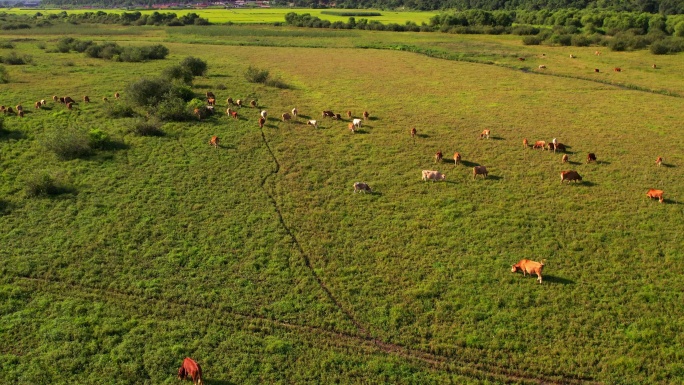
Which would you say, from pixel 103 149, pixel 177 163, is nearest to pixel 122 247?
pixel 177 163

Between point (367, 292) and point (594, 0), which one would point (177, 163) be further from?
point (594, 0)

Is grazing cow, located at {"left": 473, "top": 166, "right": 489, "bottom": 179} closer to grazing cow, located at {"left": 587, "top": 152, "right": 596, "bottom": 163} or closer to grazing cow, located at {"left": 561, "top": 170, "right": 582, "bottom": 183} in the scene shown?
grazing cow, located at {"left": 561, "top": 170, "right": 582, "bottom": 183}

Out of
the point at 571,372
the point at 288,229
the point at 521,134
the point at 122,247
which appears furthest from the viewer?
the point at 521,134

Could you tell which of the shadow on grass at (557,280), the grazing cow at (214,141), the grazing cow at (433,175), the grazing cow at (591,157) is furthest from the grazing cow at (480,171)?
the grazing cow at (214,141)

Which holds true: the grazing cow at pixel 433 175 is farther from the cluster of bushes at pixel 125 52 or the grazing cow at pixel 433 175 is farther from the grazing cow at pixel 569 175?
the cluster of bushes at pixel 125 52

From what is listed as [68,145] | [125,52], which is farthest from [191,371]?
[125,52]

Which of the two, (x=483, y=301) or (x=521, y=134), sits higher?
(x=521, y=134)

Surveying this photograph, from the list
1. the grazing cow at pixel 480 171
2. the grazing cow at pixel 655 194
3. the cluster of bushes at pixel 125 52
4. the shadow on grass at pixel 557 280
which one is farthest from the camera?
the cluster of bushes at pixel 125 52

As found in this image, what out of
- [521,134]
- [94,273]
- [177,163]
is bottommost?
[94,273]
